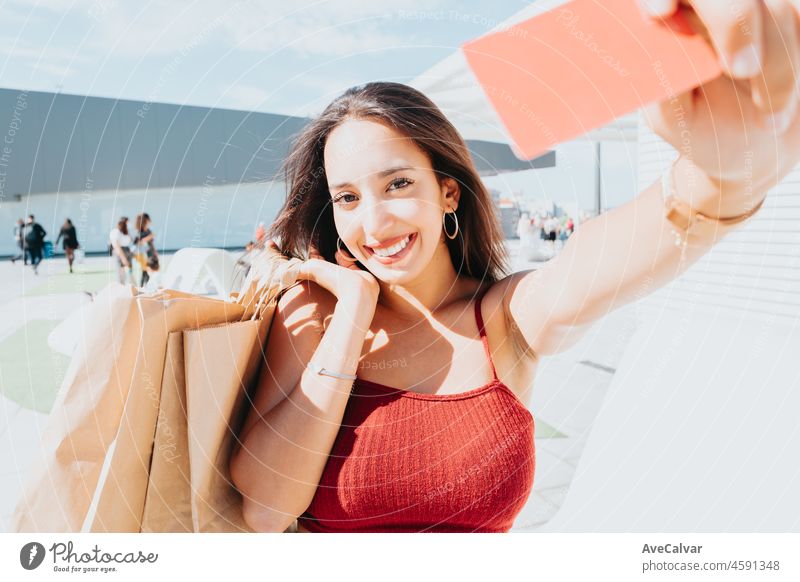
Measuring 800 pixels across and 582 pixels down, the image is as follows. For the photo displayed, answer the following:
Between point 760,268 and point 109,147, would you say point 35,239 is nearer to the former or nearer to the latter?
point 109,147

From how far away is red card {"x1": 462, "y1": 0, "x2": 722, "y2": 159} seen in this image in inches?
21.0

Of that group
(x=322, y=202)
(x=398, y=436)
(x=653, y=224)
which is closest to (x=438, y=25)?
(x=322, y=202)

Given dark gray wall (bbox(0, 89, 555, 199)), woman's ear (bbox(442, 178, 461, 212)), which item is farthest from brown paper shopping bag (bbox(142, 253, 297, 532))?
dark gray wall (bbox(0, 89, 555, 199))

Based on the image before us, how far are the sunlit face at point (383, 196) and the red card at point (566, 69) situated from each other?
13 cm

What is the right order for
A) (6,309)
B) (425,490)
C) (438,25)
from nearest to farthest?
(425,490), (438,25), (6,309)

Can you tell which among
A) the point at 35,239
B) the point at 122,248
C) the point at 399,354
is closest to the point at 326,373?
the point at 399,354

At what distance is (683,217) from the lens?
18.0 inches

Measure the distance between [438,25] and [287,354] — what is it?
1.54 ft

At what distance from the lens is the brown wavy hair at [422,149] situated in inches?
25.7

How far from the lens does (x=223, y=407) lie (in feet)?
1.89

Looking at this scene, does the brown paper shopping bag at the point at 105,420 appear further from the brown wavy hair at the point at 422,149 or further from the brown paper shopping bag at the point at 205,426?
the brown wavy hair at the point at 422,149

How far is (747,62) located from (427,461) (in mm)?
464

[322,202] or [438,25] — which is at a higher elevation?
[438,25]
